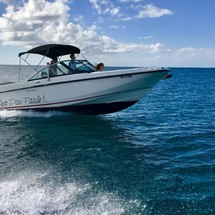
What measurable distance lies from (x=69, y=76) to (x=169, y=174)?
6715 mm

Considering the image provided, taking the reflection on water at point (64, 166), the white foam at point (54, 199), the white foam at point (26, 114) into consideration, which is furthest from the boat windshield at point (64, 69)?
the white foam at point (54, 199)

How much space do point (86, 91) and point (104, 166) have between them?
17.5 ft

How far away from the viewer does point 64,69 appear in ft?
41.9

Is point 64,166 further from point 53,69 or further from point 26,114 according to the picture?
point 26,114

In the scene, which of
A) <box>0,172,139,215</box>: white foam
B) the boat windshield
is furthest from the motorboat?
<box>0,172,139,215</box>: white foam

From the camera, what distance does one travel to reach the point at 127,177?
7227 mm

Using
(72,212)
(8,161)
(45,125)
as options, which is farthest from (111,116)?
(72,212)

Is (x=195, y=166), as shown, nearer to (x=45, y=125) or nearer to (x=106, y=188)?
(x=106, y=188)

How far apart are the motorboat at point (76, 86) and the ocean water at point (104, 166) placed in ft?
2.58

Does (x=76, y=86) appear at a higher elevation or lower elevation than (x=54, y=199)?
higher

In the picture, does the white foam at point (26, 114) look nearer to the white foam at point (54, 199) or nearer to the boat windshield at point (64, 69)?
the boat windshield at point (64, 69)

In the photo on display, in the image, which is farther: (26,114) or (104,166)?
(26,114)

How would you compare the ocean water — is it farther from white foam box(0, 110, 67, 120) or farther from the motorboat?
the motorboat

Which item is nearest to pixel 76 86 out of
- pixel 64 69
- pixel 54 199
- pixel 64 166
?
pixel 64 69
